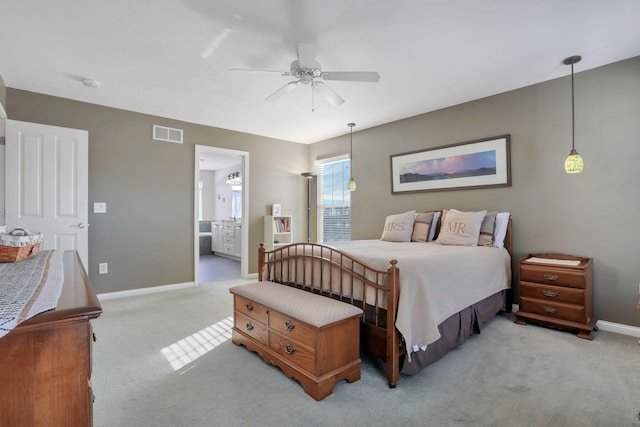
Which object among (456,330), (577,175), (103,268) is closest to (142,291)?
(103,268)

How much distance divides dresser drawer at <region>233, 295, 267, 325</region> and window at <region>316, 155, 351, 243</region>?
9.94 ft

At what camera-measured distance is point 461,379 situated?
2061 mm

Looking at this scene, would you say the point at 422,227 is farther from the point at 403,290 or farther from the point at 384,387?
the point at 384,387

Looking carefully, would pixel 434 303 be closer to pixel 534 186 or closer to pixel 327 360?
pixel 327 360

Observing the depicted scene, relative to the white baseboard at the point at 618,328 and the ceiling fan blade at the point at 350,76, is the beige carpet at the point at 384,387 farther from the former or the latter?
the ceiling fan blade at the point at 350,76

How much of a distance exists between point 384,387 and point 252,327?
1066 mm

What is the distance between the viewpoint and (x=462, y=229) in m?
3.33

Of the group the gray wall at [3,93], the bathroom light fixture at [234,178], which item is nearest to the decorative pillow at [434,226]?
the gray wall at [3,93]

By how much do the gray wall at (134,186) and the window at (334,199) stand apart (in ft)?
5.73

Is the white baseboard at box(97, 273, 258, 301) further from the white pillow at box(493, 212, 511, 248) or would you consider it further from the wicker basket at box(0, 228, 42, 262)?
the white pillow at box(493, 212, 511, 248)

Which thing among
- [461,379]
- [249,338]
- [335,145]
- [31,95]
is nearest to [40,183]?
[31,95]

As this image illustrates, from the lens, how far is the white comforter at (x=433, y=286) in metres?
1.96

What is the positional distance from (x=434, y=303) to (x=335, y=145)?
12.9 ft

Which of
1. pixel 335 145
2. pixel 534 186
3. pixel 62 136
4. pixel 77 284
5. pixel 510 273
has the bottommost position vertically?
pixel 510 273
